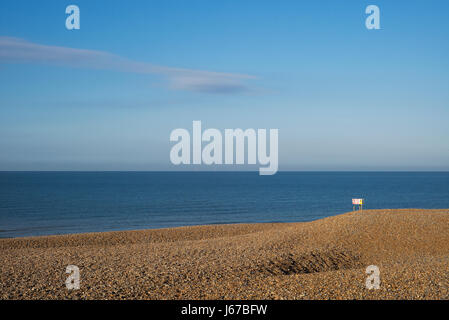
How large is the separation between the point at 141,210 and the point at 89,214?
21.8 feet

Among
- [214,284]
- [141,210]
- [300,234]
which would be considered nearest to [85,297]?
[214,284]

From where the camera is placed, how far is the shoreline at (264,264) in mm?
9633

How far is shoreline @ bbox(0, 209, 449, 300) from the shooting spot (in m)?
9.63

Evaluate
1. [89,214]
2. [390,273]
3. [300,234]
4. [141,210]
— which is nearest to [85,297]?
[390,273]

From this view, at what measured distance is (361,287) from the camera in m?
9.63

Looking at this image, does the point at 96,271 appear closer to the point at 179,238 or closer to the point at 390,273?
the point at 390,273

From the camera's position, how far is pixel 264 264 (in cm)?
1310
